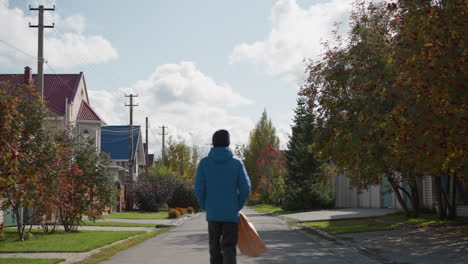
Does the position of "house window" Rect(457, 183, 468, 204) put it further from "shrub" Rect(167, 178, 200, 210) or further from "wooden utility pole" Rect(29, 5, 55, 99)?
"shrub" Rect(167, 178, 200, 210)

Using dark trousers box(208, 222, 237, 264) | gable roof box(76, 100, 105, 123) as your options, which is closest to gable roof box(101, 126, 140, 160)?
gable roof box(76, 100, 105, 123)

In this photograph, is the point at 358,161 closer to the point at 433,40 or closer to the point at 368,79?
the point at 368,79

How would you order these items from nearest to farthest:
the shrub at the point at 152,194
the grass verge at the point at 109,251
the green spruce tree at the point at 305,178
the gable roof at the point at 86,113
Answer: the grass verge at the point at 109,251 < the green spruce tree at the point at 305,178 < the gable roof at the point at 86,113 < the shrub at the point at 152,194

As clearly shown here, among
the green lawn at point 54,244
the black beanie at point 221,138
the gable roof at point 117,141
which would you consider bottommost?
the green lawn at point 54,244

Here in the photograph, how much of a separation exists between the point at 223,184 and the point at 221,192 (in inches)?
4.2

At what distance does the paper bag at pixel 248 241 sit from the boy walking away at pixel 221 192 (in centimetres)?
21

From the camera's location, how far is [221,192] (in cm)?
791

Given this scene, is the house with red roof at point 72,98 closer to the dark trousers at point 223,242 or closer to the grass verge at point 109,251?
the grass verge at point 109,251

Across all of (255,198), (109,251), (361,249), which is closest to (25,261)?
(109,251)

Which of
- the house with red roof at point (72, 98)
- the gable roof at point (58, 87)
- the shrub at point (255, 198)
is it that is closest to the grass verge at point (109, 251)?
the house with red roof at point (72, 98)

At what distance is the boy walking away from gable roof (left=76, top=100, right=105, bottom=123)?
127 ft

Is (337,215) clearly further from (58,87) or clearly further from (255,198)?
(255,198)

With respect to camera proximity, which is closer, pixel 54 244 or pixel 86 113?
pixel 54 244

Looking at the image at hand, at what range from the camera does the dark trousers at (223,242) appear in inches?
300
